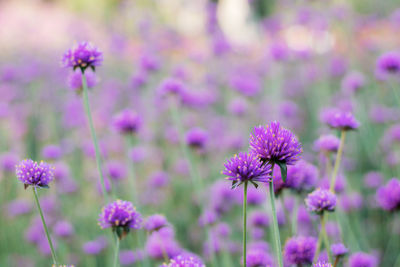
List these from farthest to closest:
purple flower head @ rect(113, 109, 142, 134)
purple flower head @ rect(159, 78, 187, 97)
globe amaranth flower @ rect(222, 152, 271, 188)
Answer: purple flower head @ rect(159, 78, 187, 97) → purple flower head @ rect(113, 109, 142, 134) → globe amaranth flower @ rect(222, 152, 271, 188)

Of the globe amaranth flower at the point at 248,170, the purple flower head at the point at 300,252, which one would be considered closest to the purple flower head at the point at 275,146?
the globe amaranth flower at the point at 248,170

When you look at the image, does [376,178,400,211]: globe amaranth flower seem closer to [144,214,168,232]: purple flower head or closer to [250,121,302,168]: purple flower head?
[250,121,302,168]: purple flower head

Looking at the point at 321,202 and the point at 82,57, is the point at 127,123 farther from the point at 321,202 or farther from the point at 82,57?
the point at 321,202

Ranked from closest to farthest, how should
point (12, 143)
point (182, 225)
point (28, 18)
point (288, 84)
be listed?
point (182, 225), point (12, 143), point (288, 84), point (28, 18)

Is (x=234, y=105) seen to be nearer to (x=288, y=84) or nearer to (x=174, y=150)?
(x=174, y=150)

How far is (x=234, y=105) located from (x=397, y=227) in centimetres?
182

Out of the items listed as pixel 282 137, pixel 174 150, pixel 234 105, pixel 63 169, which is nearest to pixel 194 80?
pixel 174 150

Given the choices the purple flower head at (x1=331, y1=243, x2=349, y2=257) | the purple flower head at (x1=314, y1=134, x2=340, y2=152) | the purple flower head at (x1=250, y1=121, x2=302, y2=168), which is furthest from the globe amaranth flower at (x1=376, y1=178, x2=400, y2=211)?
the purple flower head at (x1=250, y1=121, x2=302, y2=168)

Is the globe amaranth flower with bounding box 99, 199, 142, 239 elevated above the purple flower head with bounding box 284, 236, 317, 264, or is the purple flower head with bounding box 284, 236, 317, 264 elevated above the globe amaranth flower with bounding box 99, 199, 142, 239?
the globe amaranth flower with bounding box 99, 199, 142, 239

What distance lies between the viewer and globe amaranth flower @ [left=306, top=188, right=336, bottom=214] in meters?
1.47

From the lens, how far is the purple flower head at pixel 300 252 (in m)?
1.52

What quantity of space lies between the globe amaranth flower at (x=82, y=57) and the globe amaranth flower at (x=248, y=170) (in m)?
0.82

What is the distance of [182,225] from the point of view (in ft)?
12.2

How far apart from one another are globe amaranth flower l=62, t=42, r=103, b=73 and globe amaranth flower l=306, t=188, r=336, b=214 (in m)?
1.08
